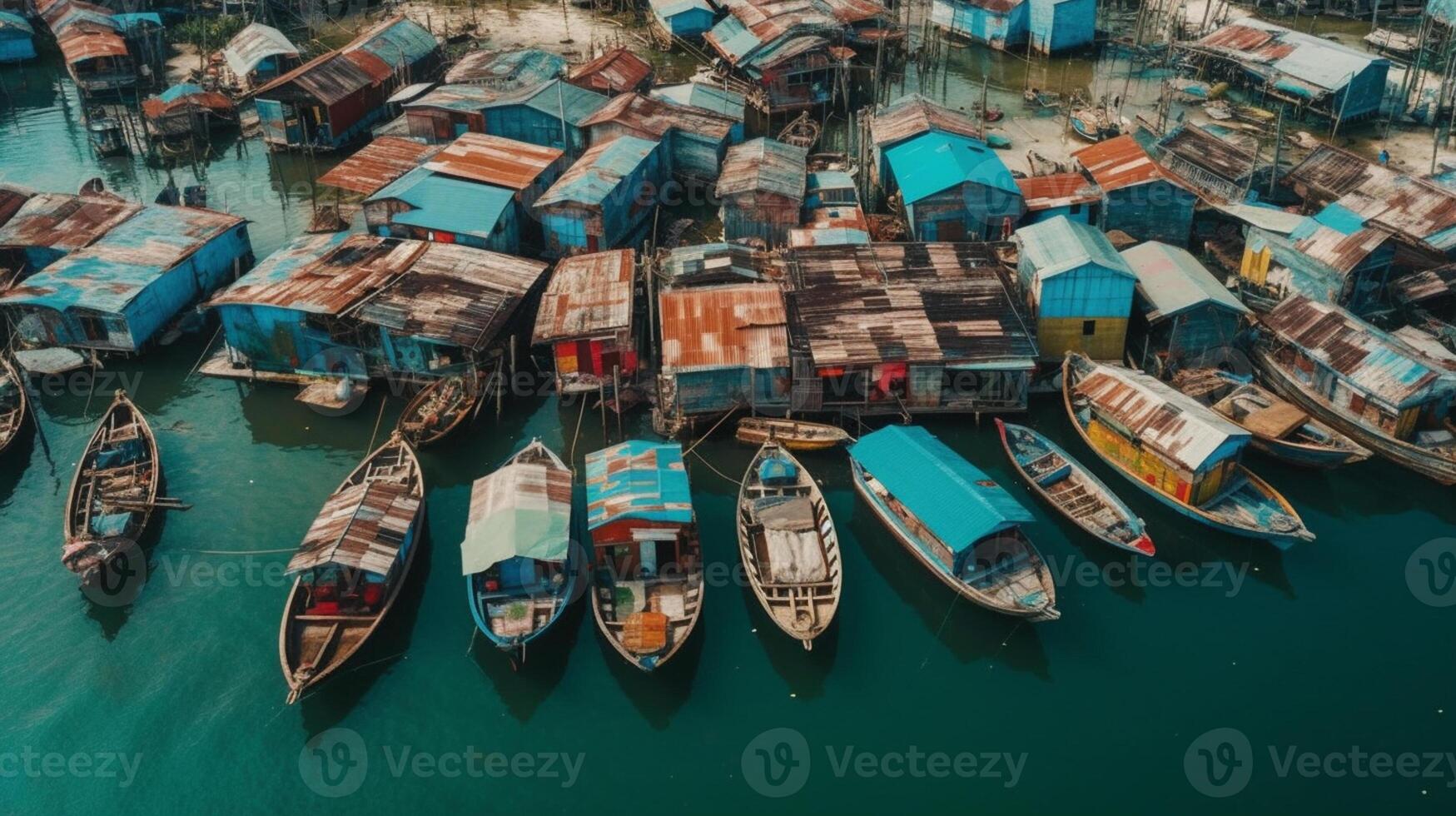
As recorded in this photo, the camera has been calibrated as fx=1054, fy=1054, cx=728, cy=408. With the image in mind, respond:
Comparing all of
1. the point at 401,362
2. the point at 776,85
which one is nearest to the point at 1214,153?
the point at 776,85

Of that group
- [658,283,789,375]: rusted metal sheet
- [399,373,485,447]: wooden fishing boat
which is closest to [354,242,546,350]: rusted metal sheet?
[399,373,485,447]: wooden fishing boat

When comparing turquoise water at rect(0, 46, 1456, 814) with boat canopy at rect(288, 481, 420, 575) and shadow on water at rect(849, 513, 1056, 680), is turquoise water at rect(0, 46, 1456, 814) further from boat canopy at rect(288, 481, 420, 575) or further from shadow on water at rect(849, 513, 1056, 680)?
boat canopy at rect(288, 481, 420, 575)

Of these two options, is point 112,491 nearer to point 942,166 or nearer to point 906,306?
point 906,306

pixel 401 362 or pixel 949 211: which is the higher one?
pixel 949 211

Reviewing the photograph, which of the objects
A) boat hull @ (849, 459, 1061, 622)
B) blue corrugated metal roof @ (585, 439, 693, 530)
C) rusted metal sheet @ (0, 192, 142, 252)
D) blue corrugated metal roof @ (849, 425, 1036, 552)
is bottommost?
boat hull @ (849, 459, 1061, 622)

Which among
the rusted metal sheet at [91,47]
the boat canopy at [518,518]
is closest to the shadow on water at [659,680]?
the boat canopy at [518,518]

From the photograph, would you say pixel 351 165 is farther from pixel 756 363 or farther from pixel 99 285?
pixel 756 363

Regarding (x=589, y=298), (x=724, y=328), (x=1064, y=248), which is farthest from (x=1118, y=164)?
(x=589, y=298)
